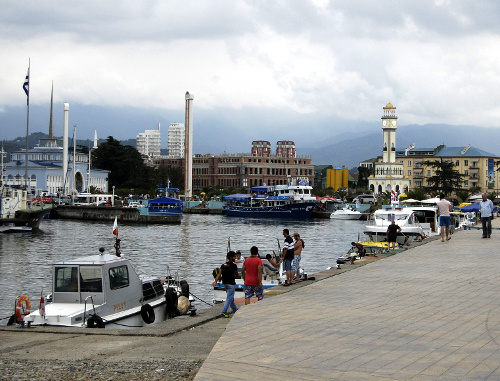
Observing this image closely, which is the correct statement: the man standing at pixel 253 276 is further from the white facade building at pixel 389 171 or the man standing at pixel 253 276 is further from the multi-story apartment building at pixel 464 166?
the white facade building at pixel 389 171

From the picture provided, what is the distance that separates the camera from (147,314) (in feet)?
58.6

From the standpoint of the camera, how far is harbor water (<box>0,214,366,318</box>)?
29.6 m

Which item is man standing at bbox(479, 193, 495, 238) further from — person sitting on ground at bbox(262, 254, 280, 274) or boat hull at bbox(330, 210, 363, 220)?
boat hull at bbox(330, 210, 363, 220)

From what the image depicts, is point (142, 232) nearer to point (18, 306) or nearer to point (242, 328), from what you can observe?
point (18, 306)

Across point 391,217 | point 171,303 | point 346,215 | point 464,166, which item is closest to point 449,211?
point 391,217

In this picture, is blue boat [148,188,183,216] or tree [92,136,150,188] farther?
tree [92,136,150,188]

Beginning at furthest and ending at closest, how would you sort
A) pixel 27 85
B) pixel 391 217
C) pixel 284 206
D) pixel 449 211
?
pixel 284 206
pixel 27 85
pixel 391 217
pixel 449 211

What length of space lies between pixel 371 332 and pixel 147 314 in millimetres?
8295

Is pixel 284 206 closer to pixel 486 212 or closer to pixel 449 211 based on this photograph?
pixel 486 212

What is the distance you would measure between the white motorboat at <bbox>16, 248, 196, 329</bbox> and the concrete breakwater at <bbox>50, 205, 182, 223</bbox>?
62757mm

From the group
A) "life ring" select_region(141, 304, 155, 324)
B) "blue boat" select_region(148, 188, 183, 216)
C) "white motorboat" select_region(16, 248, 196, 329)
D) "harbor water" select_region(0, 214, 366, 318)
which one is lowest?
"harbor water" select_region(0, 214, 366, 318)

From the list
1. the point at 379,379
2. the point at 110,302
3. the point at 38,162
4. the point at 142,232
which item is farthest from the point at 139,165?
the point at 379,379

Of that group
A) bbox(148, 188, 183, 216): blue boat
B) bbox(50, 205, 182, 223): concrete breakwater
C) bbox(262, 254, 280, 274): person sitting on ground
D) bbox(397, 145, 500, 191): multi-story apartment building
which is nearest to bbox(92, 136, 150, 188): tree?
bbox(148, 188, 183, 216): blue boat

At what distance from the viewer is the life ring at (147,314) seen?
1769 cm
